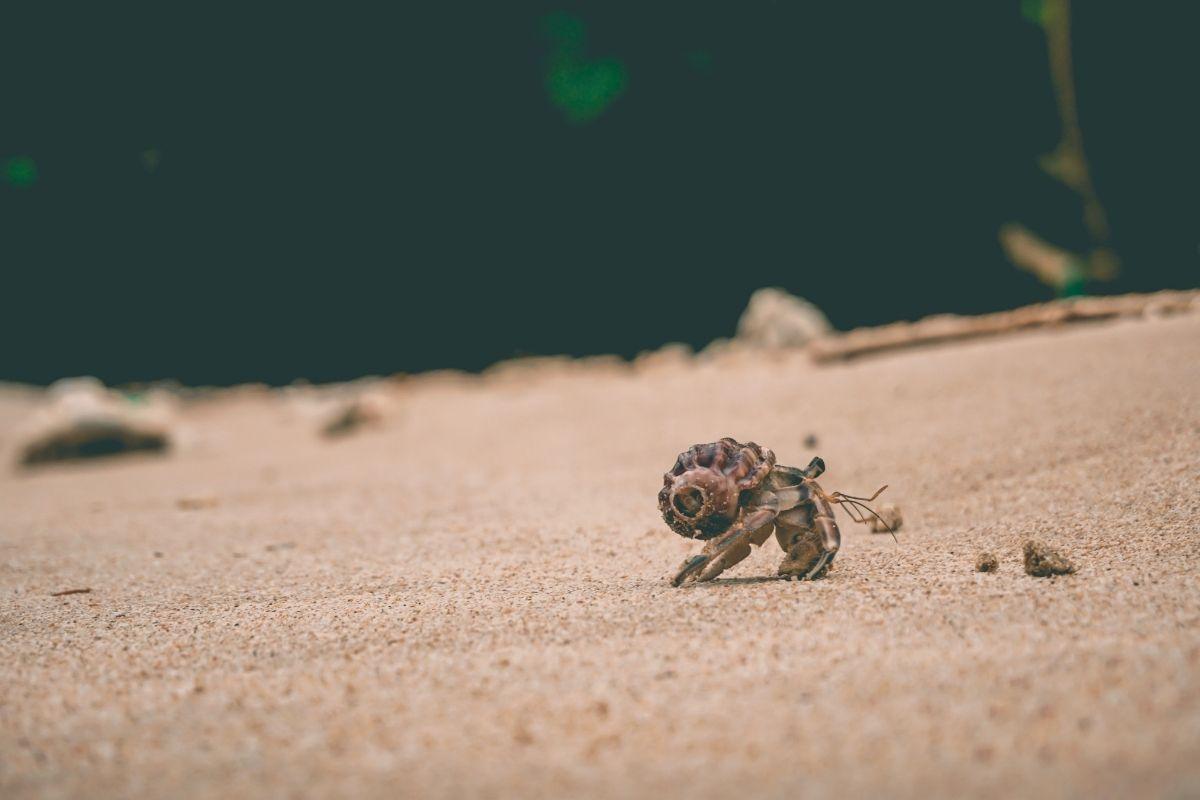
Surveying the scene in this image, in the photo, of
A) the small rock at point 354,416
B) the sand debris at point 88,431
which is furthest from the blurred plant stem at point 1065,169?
the sand debris at point 88,431

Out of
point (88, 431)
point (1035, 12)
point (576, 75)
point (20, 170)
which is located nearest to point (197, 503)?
point (88, 431)

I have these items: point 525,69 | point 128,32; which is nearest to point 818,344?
point 525,69

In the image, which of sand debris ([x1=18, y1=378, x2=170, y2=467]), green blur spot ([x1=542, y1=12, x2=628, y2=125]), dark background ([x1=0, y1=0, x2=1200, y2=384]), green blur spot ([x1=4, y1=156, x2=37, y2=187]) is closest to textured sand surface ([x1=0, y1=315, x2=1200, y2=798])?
sand debris ([x1=18, y1=378, x2=170, y2=467])

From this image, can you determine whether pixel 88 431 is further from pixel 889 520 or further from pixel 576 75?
pixel 889 520

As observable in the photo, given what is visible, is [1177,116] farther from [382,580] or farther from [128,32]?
[128,32]

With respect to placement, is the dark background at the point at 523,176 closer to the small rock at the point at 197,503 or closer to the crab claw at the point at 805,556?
the small rock at the point at 197,503
